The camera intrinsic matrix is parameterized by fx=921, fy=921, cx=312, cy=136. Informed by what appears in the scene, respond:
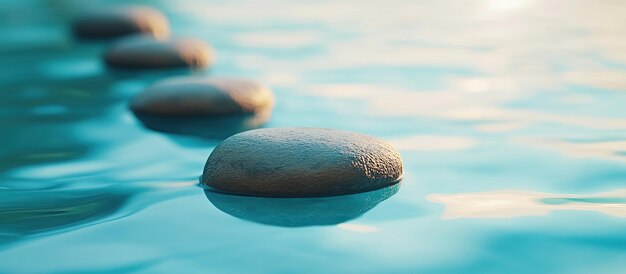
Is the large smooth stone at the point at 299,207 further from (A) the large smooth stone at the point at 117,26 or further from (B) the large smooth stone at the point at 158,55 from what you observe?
(A) the large smooth stone at the point at 117,26

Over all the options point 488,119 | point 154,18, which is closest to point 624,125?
point 488,119

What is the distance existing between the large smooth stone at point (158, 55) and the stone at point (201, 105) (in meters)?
1.35

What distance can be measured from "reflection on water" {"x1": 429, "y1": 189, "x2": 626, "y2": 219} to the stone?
1439 mm

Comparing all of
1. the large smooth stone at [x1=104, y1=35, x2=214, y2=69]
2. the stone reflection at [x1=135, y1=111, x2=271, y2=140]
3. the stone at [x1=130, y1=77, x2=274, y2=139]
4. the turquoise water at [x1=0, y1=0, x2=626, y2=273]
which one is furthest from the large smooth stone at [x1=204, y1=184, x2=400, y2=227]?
the large smooth stone at [x1=104, y1=35, x2=214, y2=69]

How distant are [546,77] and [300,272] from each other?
3.20 m

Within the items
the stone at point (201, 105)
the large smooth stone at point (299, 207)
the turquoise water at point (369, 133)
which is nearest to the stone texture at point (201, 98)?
the stone at point (201, 105)

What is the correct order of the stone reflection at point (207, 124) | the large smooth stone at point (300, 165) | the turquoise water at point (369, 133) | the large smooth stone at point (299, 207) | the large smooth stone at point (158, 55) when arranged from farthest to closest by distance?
the large smooth stone at point (158, 55)
the stone reflection at point (207, 124)
the large smooth stone at point (300, 165)
the large smooth stone at point (299, 207)
the turquoise water at point (369, 133)

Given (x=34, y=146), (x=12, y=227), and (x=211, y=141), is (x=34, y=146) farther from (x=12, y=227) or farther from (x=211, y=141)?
(x=12, y=227)

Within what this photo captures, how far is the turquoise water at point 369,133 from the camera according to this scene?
2365mm

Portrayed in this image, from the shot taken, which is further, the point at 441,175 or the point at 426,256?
the point at 441,175

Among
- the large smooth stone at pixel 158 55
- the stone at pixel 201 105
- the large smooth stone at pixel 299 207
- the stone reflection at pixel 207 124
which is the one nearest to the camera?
the large smooth stone at pixel 299 207

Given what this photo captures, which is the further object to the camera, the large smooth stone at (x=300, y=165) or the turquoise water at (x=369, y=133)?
the large smooth stone at (x=300, y=165)

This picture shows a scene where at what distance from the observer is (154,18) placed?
7430 mm

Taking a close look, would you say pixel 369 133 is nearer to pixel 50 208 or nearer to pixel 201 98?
pixel 201 98
